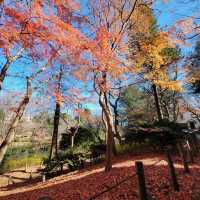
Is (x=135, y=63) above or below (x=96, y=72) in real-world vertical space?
above

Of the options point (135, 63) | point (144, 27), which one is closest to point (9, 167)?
point (135, 63)

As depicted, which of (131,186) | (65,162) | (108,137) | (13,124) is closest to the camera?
(131,186)

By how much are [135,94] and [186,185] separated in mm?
29743

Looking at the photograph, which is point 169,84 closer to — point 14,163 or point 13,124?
point 13,124

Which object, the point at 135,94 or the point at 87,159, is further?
the point at 135,94

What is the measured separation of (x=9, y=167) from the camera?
25.8m

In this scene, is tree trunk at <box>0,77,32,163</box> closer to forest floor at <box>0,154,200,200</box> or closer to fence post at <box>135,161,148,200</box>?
forest floor at <box>0,154,200,200</box>

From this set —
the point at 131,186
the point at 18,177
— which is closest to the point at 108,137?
the point at 131,186

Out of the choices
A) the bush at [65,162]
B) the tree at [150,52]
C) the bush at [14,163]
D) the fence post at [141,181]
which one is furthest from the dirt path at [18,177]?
the fence post at [141,181]

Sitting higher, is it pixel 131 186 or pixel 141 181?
pixel 141 181

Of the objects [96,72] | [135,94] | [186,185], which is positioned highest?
[135,94]

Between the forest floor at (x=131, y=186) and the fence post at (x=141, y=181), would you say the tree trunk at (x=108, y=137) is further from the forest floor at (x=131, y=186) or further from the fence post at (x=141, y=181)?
the fence post at (x=141, y=181)

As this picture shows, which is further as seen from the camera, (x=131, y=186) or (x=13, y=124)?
(x=13, y=124)

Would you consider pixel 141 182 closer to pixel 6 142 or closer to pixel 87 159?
pixel 6 142
